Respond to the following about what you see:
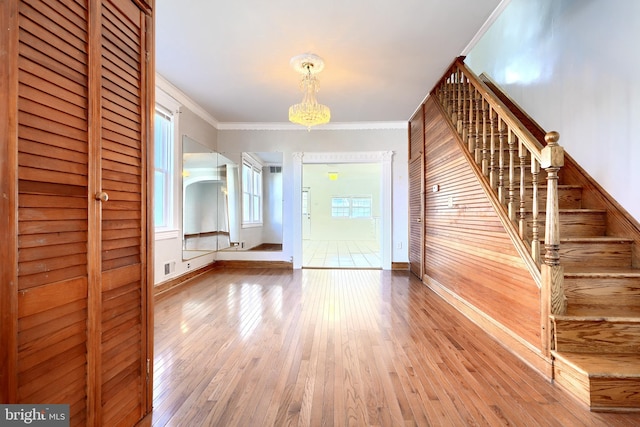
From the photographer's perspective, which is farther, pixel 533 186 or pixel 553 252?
pixel 533 186

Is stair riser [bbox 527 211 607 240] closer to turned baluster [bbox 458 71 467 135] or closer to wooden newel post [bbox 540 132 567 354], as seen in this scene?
wooden newel post [bbox 540 132 567 354]

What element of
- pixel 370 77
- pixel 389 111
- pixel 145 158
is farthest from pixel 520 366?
pixel 389 111

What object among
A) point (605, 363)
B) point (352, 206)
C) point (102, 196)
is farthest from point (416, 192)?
point (352, 206)

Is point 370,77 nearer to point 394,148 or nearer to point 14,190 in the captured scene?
point 394,148

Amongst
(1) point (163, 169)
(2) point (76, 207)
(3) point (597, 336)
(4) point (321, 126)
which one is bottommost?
(3) point (597, 336)

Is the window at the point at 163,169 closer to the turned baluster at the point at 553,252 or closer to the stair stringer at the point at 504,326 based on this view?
the stair stringer at the point at 504,326

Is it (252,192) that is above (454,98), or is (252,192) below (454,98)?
below

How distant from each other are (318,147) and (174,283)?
10.4 ft

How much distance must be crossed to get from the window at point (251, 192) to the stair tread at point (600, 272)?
4.40 meters

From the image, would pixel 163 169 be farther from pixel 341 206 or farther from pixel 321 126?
pixel 341 206

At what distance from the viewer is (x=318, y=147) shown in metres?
5.26

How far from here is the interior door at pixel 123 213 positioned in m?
1.14

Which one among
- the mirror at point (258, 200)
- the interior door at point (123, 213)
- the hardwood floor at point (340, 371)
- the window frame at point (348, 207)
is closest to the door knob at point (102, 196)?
the interior door at point (123, 213)

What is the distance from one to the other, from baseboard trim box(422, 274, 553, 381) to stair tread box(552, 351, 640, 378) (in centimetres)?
13
